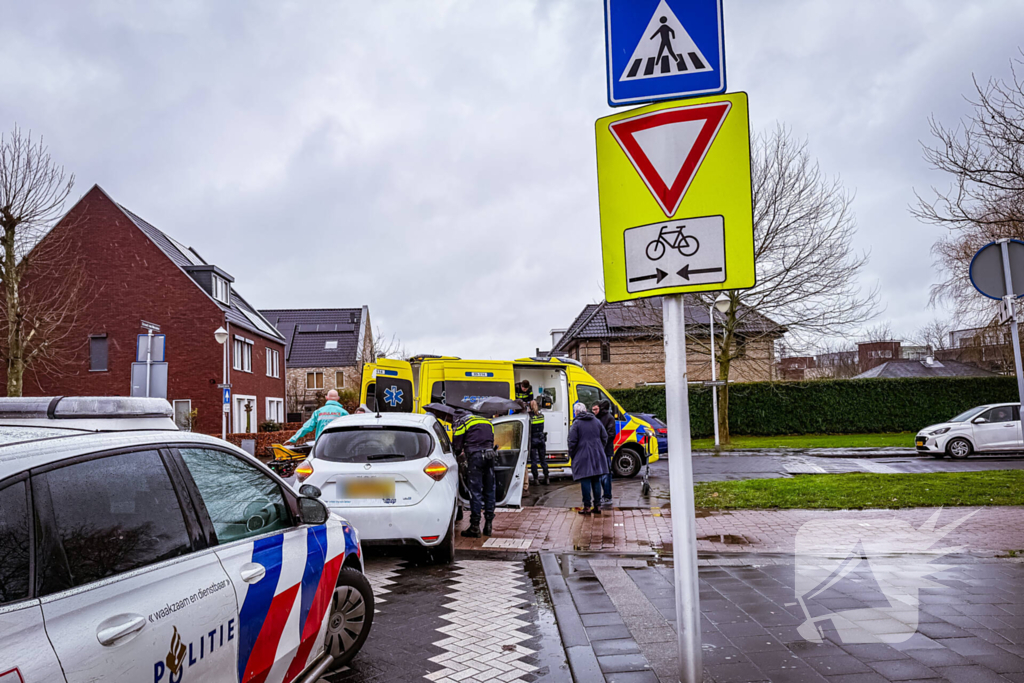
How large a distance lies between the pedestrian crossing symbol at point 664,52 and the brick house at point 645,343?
24.5m

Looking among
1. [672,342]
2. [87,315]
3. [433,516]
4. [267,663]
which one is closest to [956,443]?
[433,516]

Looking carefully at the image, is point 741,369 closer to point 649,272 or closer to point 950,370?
point 950,370

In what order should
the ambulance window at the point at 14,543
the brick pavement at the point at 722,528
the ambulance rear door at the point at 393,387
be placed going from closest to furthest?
1. the ambulance window at the point at 14,543
2. the brick pavement at the point at 722,528
3. the ambulance rear door at the point at 393,387

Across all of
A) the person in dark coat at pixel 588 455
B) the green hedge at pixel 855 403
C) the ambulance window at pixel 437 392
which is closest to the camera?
the person in dark coat at pixel 588 455

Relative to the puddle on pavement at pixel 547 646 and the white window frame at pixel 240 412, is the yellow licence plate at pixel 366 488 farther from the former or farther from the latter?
the white window frame at pixel 240 412

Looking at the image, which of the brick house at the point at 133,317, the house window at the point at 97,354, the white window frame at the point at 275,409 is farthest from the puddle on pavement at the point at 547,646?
the white window frame at the point at 275,409

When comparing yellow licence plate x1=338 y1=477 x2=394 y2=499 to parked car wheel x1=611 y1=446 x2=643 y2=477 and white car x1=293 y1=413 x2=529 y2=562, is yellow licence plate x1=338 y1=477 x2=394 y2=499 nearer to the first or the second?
white car x1=293 y1=413 x2=529 y2=562

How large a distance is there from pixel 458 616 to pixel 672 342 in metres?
3.19

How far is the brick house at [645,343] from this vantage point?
29.5m

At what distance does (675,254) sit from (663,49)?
104 cm

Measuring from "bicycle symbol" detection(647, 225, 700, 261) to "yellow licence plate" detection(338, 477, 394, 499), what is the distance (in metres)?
4.65

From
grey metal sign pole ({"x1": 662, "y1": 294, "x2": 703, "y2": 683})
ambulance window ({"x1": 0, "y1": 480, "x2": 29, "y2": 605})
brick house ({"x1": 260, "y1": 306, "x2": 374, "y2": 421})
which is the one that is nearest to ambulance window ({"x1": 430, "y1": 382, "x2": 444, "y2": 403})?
grey metal sign pole ({"x1": 662, "y1": 294, "x2": 703, "y2": 683})

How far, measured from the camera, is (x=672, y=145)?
3.58 m

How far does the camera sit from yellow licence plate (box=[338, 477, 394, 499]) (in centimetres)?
739
